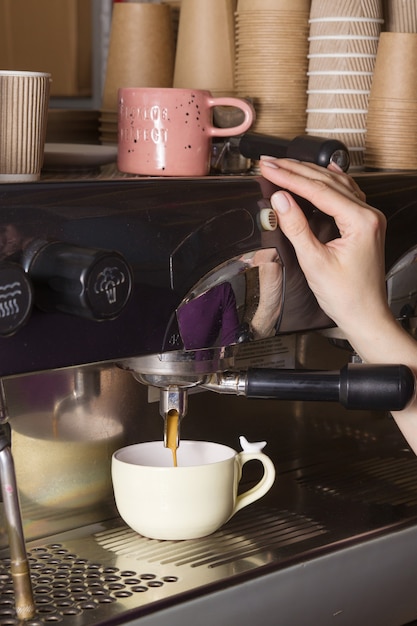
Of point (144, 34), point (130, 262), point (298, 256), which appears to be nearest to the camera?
point (130, 262)

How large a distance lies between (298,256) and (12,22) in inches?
24.1

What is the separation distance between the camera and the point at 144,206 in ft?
2.15

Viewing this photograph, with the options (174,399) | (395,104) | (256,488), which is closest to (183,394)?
(174,399)

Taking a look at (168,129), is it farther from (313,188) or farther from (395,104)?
(395,104)

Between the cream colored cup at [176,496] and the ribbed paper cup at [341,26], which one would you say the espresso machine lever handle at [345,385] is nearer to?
the cream colored cup at [176,496]

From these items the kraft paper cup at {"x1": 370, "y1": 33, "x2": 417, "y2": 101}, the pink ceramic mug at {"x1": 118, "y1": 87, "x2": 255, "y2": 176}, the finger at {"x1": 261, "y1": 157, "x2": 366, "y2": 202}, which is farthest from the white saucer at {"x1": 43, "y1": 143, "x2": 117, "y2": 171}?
the kraft paper cup at {"x1": 370, "y1": 33, "x2": 417, "y2": 101}

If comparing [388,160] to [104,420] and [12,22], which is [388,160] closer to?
[104,420]

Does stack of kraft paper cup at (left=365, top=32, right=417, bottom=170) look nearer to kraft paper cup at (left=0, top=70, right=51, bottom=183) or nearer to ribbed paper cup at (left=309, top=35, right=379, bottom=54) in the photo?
ribbed paper cup at (left=309, top=35, right=379, bottom=54)

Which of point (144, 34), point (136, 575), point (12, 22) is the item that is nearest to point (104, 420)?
point (136, 575)

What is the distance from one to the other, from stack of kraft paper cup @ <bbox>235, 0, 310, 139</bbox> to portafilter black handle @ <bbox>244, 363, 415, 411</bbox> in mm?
313

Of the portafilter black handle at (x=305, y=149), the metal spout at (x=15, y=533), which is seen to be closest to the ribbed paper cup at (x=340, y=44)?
the portafilter black handle at (x=305, y=149)

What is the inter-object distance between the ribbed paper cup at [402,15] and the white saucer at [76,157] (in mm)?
353

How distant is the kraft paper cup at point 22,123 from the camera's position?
681mm

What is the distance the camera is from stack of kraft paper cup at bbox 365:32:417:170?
93 centimetres
